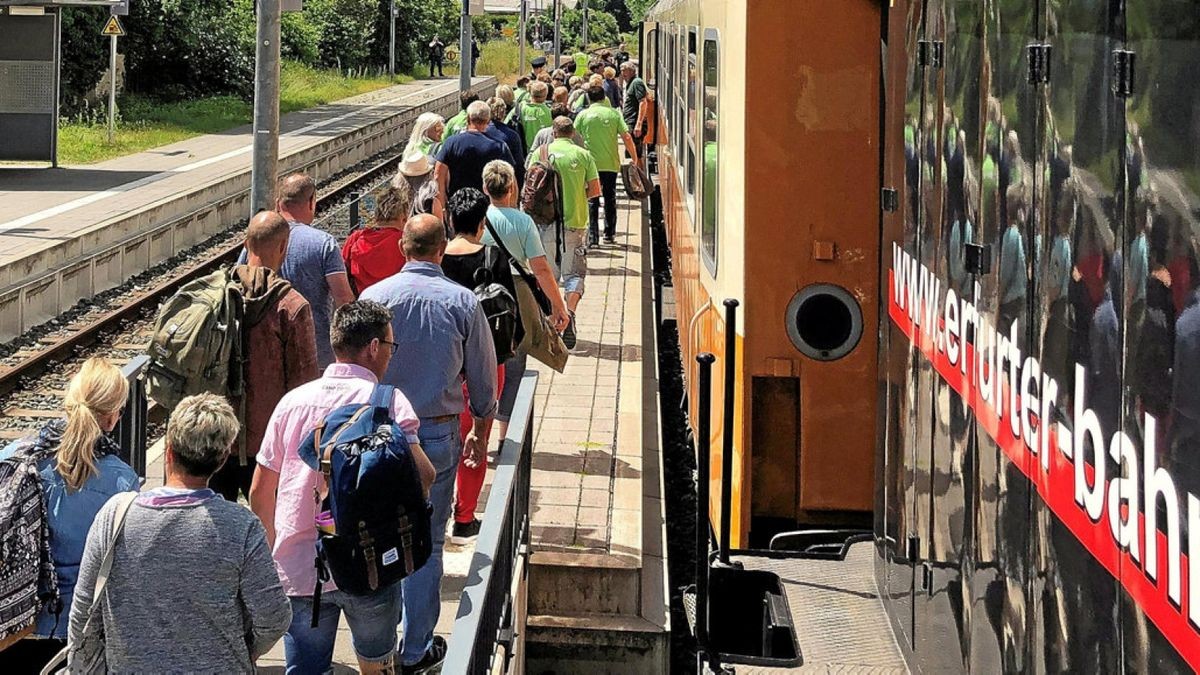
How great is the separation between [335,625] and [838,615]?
1642 millimetres

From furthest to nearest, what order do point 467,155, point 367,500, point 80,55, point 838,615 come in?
1. point 80,55
2. point 467,155
3. point 838,615
4. point 367,500

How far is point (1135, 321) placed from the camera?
2.58 m

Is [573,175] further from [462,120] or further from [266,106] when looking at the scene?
[266,106]

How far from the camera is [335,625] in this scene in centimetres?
545

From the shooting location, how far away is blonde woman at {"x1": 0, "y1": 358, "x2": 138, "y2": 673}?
4.95m

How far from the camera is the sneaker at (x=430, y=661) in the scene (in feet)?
19.5

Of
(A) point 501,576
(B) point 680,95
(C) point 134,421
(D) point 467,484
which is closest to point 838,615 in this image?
(A) point 501,576

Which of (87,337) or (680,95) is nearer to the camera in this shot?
(680,95)

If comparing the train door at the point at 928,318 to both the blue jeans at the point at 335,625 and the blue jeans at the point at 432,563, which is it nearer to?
the blue jeans at the point at 335,625

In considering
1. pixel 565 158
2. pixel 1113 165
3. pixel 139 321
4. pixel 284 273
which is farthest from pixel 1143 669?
pixel 139 321

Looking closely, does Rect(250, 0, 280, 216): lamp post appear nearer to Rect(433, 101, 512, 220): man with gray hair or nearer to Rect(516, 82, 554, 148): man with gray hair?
Rect(433, 101, 512, 220): man with gray hair

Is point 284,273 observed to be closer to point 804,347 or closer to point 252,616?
point 804,347

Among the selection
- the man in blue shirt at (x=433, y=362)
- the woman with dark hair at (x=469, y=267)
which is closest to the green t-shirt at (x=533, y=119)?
the woman with dark hair at (x=469, y=267)

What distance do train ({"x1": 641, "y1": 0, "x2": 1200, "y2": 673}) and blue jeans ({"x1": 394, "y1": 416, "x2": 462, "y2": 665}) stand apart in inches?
41.8
